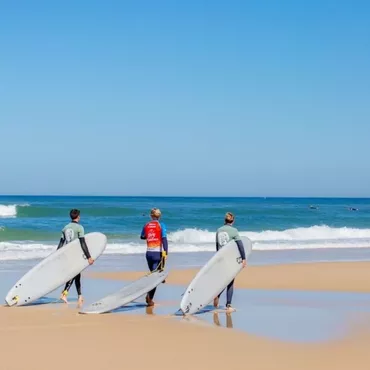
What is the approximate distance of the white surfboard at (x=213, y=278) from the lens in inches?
349

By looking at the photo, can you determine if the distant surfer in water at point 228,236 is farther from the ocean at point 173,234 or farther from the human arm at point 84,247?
the ocean at point 173,234

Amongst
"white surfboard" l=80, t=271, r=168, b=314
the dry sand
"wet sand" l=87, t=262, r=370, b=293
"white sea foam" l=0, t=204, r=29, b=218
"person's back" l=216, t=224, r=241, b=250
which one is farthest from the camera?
"white sea foam" l=0, t=204, r=29, b=218

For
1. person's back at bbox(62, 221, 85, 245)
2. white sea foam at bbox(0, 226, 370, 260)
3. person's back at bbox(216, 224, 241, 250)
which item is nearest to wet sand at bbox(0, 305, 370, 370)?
person's back at bbox(216, 224, 241, 250)

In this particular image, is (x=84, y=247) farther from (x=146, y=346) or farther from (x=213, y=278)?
(x=146, y=346)

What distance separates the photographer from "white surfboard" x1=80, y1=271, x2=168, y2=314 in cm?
877

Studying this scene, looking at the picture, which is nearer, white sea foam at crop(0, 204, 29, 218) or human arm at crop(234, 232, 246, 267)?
human arm at crop(234, 232, 246, 267)

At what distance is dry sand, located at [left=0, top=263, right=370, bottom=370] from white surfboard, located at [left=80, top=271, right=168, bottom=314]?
0.22 metres

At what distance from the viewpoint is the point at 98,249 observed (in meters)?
10.6

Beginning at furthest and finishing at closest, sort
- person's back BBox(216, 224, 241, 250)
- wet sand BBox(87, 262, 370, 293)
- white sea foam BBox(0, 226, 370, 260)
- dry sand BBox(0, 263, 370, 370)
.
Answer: white sea foam BBox(0, 226, 370, 260), wet sand BBox(87, 262, 370, 293), person's back BBox(216, 224, 241, 250), dry sand BBox(0, 263, 370, 370)

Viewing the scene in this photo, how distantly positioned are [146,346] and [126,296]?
2.30m

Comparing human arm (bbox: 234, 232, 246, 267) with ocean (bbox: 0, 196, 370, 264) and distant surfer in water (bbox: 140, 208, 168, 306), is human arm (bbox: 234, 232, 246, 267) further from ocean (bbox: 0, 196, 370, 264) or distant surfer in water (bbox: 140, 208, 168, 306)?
ocean (bbox: 0, 196, 370, 264)

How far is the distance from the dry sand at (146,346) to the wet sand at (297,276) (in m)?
3.49

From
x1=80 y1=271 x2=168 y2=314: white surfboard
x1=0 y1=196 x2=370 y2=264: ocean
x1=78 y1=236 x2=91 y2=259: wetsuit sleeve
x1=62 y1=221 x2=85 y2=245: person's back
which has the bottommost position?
x1=0 y1=196 x2=370 y2=264: ocean

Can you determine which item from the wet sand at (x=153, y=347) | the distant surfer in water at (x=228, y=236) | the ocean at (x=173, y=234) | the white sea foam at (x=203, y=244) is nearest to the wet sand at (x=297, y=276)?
the distant surfer in water at (x=228, y=236)
